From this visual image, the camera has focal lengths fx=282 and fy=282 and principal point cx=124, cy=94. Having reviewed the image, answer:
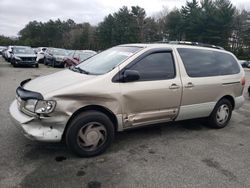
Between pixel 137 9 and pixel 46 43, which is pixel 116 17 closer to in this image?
pixel 137 9

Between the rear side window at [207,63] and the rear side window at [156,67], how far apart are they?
13.9 inches

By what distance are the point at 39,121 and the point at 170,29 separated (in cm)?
5594

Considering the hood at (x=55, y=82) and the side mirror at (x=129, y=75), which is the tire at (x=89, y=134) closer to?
the hood at (x=55, y=82)

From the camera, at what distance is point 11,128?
5172mm

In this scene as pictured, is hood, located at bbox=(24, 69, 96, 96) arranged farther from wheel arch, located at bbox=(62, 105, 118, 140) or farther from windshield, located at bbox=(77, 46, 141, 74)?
wheel arch, located at bbox=(62, 105, 118, 140)

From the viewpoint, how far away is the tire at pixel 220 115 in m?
5.64

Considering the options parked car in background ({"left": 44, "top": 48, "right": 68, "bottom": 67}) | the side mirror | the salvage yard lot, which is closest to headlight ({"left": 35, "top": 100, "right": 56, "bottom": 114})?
the salvage yard lot

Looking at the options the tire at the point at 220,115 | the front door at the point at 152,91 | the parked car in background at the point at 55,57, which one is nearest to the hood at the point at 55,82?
the front door at the point at 152,91

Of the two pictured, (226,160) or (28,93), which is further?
(226,160)

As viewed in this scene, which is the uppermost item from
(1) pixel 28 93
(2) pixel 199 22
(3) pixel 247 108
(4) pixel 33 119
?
(2) pixel 199 22

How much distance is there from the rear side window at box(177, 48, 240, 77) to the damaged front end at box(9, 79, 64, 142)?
2519mm

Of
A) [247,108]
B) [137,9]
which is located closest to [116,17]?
[137,9]

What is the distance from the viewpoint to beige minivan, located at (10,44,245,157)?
3840 mm

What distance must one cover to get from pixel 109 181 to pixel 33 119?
1.32 metres
